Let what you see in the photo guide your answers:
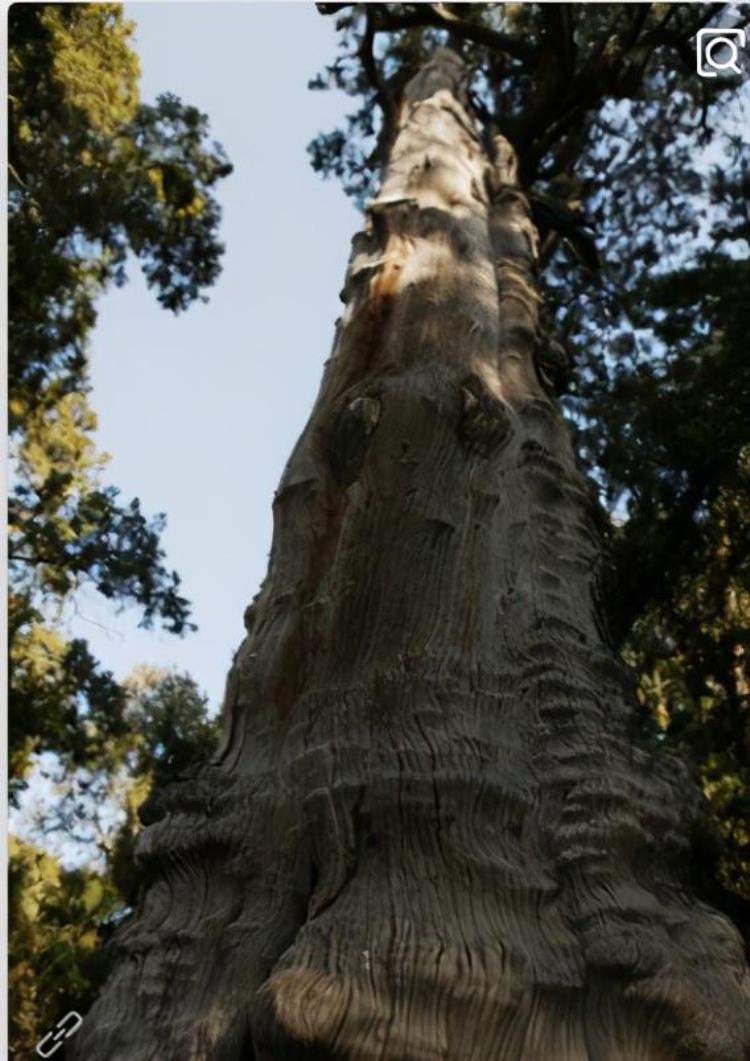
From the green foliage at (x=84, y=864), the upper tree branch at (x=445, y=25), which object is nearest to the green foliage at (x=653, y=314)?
the upper tree branch at (x=445, y=25)

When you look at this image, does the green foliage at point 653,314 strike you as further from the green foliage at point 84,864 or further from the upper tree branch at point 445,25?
the green foliage at point 84,864

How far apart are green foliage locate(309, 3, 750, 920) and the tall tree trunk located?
12.6 ft

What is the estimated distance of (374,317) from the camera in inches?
168

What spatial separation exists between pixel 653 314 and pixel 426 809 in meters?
7.90

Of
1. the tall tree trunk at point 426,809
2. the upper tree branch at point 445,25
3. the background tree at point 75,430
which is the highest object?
the upper tree branch at point 445,25

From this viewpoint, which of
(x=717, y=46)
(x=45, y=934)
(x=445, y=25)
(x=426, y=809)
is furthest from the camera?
(x=445, y=25)

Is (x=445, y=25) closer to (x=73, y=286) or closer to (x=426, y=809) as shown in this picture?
(x=73, y=286)

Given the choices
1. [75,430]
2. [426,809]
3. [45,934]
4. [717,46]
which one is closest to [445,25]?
[717,46]

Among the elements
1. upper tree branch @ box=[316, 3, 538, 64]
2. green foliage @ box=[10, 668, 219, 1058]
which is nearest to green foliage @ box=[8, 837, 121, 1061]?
green foliage @ box=[10, 668, 219, 1058]

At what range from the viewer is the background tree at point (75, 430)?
8.83m

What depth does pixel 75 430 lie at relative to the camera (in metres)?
10.0

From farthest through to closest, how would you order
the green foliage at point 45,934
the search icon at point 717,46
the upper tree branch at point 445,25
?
the upper tree branch at point 445,25 → the green foliage at point 45,934 → the search icon at point 717,46

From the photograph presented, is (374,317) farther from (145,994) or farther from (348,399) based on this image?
(145,994)

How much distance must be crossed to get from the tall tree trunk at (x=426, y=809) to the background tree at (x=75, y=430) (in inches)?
211
